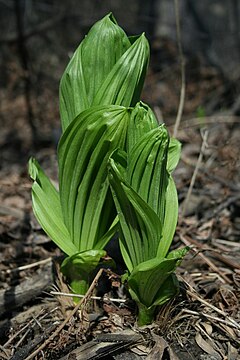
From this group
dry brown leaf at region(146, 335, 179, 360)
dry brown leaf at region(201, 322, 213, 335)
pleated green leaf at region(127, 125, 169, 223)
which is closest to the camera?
pleated green leaf at region(127, 125, 169, 223)

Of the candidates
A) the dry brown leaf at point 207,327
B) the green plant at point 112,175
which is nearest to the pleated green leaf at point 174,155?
the green plant at point 112,175

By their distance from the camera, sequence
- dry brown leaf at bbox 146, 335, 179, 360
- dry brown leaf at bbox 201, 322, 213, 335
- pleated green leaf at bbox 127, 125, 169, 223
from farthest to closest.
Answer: dry brown leaf at bbox 201, 322, 213, 335 < dry brown leaf at bbox 146, 335, 179, 360 < pleated green leaf at bbox 127, 125, 169, 223

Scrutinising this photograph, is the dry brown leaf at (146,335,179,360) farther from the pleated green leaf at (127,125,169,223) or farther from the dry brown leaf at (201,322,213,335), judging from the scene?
the pleated green leaf at (127,125,169,223)

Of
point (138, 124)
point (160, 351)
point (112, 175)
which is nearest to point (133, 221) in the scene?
point (112, 175)

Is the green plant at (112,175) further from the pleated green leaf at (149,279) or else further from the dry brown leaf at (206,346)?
the dry brown leaf at (206,346)

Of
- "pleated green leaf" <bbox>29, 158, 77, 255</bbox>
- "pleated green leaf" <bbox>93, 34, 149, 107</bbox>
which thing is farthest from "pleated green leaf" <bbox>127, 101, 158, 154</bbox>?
"pleated green leaf" <bbox>29, 158, 77, 255</bbox>

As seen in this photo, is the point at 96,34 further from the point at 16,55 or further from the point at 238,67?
the point at 16,55
